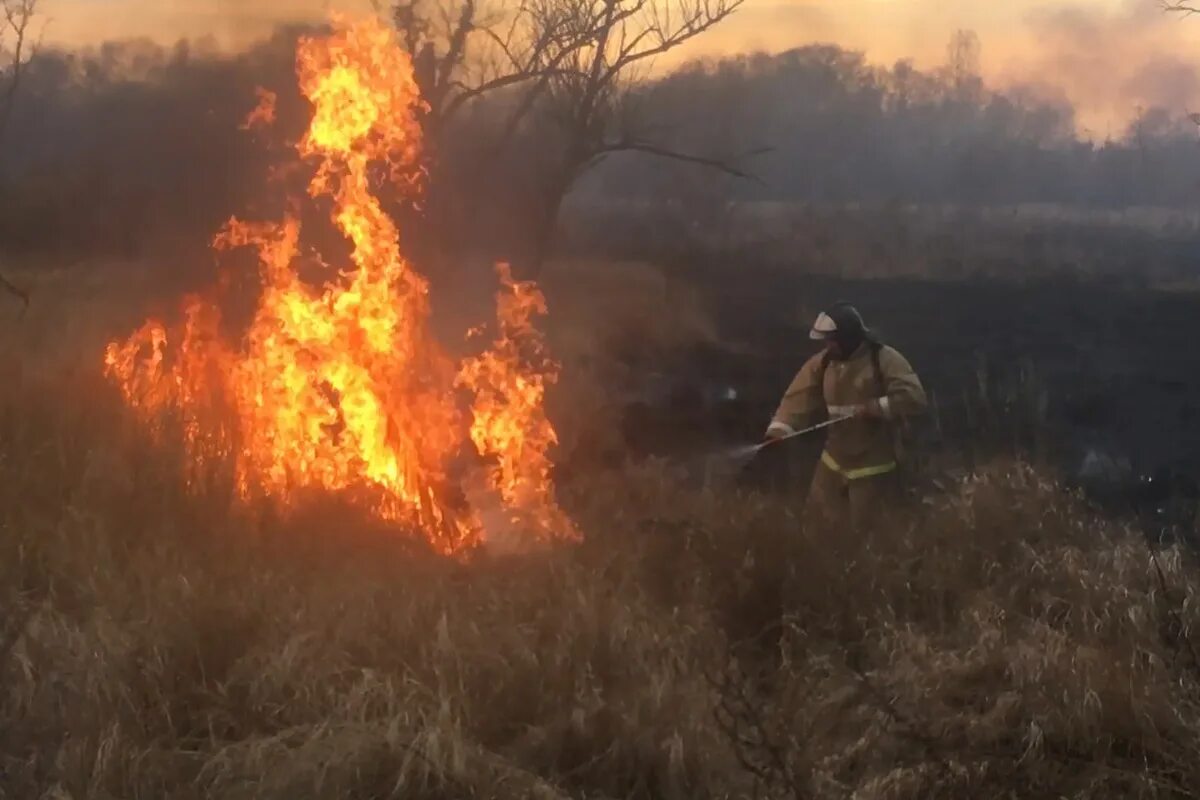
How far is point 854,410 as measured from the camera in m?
6.71

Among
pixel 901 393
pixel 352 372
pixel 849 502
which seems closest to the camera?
pixel 901 393

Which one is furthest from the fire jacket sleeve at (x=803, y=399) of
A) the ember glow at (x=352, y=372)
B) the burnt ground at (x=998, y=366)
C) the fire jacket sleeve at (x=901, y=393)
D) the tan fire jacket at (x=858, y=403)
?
the burnt ground at (x=998, y=366)

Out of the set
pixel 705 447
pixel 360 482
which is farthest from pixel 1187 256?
pixel 360 482

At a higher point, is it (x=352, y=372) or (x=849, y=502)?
(x=352, y=372)

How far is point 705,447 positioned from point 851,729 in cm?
759

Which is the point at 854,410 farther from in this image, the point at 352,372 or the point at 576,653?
the point at 352,372

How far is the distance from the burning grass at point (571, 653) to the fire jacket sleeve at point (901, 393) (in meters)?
0.67

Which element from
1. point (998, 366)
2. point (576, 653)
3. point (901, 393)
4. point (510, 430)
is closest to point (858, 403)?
point (901, 393)

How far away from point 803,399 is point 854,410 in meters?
0.42

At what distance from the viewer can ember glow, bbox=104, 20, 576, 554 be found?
704cm

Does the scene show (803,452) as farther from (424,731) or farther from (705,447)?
(424,731)

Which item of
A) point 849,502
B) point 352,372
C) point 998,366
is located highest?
point 352,372

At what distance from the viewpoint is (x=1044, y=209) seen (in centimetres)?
1958

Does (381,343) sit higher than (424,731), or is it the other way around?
(381,343)
